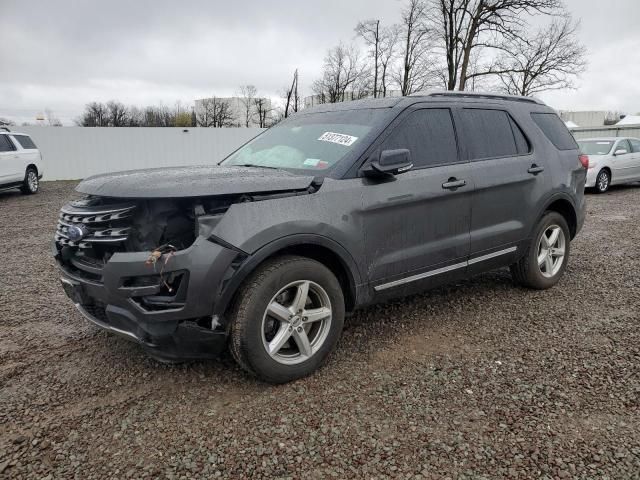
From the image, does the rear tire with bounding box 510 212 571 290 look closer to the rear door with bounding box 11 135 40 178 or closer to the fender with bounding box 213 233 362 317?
the fender with bounding box 213 233 362 317

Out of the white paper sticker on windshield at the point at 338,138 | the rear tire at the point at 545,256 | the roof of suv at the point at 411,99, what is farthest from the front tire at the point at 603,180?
the white paper sticker on windshield at the point at 338,138

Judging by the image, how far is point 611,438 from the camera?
96.3 inches

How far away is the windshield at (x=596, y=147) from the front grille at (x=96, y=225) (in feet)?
45.6

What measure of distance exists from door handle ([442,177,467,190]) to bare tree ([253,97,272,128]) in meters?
51.0

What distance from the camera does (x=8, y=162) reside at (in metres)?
13.0

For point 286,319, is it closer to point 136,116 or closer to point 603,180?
point 603,180

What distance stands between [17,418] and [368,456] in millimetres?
1952

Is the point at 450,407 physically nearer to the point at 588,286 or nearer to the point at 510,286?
the point at 510,286

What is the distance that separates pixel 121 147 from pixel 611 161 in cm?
Answer: 2022

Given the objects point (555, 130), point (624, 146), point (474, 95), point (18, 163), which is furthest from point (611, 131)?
point (18, 163)

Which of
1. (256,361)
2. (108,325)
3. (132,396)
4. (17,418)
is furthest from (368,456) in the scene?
(17,418)

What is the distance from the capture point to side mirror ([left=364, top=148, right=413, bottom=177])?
3125 millimetres

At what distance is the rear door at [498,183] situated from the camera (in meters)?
3.93

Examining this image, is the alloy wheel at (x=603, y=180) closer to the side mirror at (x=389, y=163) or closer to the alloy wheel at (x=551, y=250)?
the alloy wheel at (x=551, y=250)
